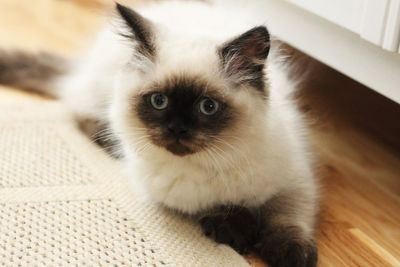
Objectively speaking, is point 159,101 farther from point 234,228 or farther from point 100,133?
point 100,133

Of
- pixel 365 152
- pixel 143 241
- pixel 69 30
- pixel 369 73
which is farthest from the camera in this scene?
pixel 69 30

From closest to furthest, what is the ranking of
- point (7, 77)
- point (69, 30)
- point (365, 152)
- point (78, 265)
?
point (78, 265) < point (365, 152) < point (7, 77) < point (69, 30)

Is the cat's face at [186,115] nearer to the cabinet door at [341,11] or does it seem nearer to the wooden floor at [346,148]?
the wooden floor at [346,148]

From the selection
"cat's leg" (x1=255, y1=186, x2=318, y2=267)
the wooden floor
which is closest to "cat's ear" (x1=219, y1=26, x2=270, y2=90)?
"cat's leg" (x1=255, y1=186, x2=318, y2=267)

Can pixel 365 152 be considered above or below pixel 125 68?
below

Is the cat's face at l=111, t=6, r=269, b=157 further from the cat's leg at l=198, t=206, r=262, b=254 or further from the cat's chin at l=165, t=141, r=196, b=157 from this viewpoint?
the cat's leg at l=198, t=206, r=262, b=254

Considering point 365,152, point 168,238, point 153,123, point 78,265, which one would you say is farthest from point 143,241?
point 365,152

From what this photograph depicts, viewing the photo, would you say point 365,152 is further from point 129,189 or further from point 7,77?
point 7,77
